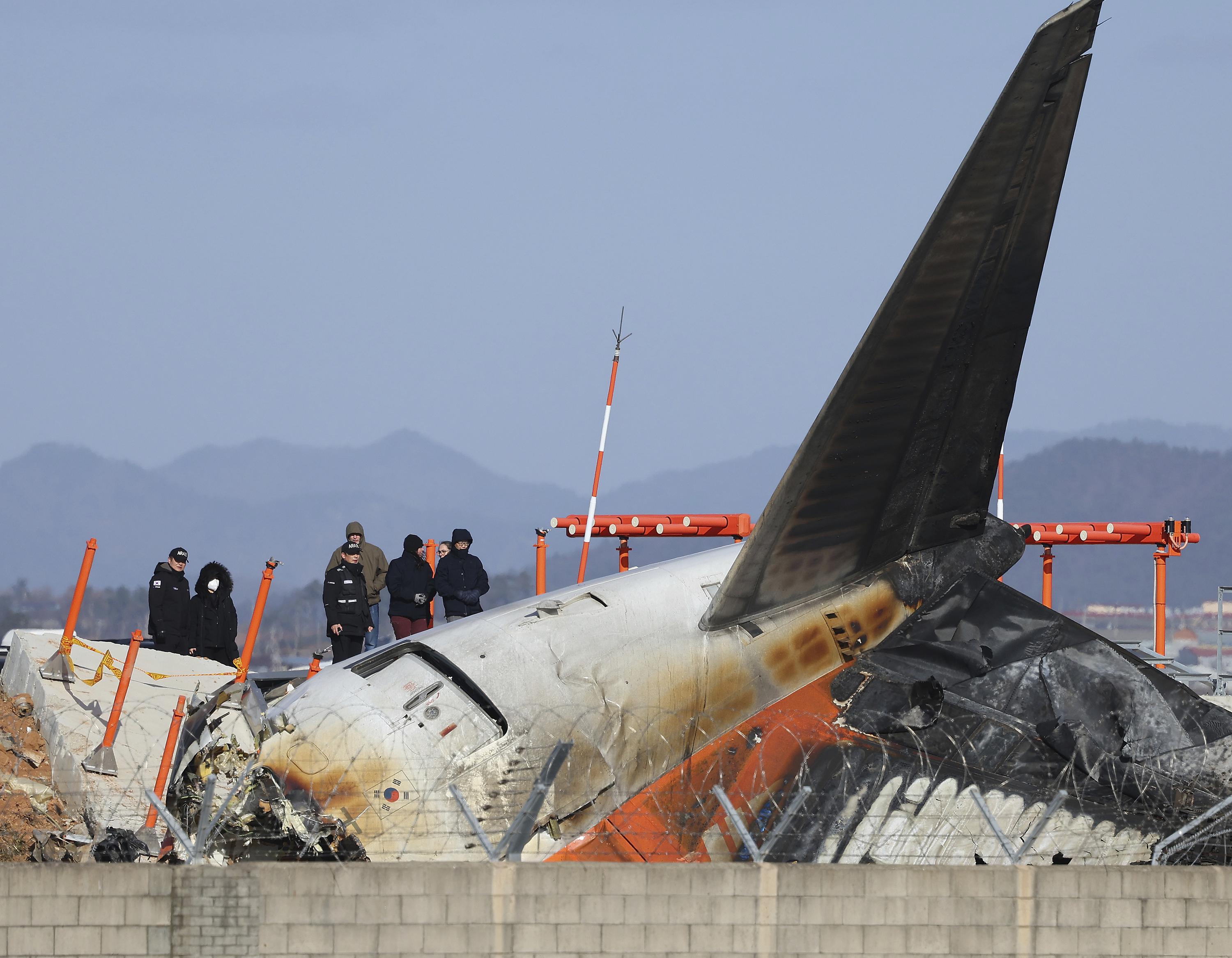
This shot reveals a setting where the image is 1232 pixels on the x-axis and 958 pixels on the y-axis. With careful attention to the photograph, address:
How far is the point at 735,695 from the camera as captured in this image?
12258mm

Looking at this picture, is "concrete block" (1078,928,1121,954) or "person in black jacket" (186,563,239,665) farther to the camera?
"person in black jacket" (186,563,239,665)

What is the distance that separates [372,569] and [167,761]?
524 centimetres

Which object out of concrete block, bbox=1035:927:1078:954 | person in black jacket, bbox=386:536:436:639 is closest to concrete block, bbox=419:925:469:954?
concrete block, bbox=1035:927:1078:954

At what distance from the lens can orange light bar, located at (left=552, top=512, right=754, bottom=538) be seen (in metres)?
18.7

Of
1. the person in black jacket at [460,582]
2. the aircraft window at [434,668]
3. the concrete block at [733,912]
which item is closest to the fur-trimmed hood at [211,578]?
the person in black jacket at [460,582]

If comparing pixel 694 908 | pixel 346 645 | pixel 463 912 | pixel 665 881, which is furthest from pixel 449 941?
pixel 346 645

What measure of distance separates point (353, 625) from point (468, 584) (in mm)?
1405

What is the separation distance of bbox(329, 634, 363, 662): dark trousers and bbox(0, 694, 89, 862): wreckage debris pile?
10.9 ft

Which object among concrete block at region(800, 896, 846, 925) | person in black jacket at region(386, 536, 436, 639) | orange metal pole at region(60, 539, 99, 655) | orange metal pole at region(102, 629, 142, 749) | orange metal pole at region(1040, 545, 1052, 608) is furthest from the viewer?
orange metal pole at region(1040, 545, 1052, 608)

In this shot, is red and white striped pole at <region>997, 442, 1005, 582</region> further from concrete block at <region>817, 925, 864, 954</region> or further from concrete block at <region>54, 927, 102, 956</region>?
concrete block at <region>54, 927, 102, 956</region>

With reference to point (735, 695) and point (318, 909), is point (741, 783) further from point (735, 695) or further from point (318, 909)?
point (318, 909)

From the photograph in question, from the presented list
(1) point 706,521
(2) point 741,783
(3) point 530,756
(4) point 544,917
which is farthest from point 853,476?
(1) point 706,521

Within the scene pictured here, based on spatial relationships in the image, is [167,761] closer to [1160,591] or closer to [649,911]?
[649,911]

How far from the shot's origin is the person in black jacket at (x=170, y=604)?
18.4 metres
